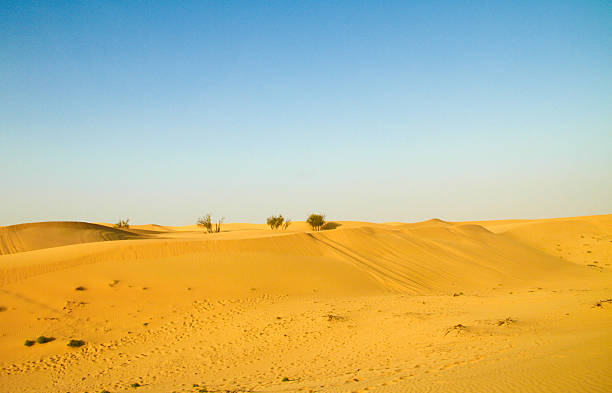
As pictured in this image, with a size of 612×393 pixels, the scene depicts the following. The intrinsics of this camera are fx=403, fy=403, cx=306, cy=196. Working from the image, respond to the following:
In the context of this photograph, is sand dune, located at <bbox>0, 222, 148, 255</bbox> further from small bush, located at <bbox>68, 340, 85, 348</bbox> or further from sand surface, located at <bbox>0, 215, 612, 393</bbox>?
small bush, located at <bbox>68, 340, 85, 348</bbox>

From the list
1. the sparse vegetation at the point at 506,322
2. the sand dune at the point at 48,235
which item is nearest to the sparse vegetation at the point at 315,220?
the sand dune at the point at 48,235

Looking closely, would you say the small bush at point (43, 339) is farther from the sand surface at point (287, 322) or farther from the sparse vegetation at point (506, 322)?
the sparse vegetation at point (506, 322)

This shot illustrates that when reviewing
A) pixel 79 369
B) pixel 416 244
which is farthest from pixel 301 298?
pixel 416 244

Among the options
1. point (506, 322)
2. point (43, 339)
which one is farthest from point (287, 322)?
point (43, 339)

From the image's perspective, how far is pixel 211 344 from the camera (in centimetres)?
1100

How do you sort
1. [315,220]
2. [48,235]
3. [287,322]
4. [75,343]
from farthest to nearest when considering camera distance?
1. [315,220]
2. [48,235]
3. [287,322]
4. [75,343]

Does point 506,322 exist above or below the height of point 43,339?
above

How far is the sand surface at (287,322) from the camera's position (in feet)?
25.1

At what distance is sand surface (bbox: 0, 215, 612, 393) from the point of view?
25.1 feet

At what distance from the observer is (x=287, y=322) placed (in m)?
12.5

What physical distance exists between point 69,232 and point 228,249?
68.6 ft

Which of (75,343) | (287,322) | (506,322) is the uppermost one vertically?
(506,322)

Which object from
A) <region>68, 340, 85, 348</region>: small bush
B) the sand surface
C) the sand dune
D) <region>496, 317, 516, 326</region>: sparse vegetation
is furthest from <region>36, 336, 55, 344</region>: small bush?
the sand dune

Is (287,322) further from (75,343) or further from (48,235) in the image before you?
(48,235)
